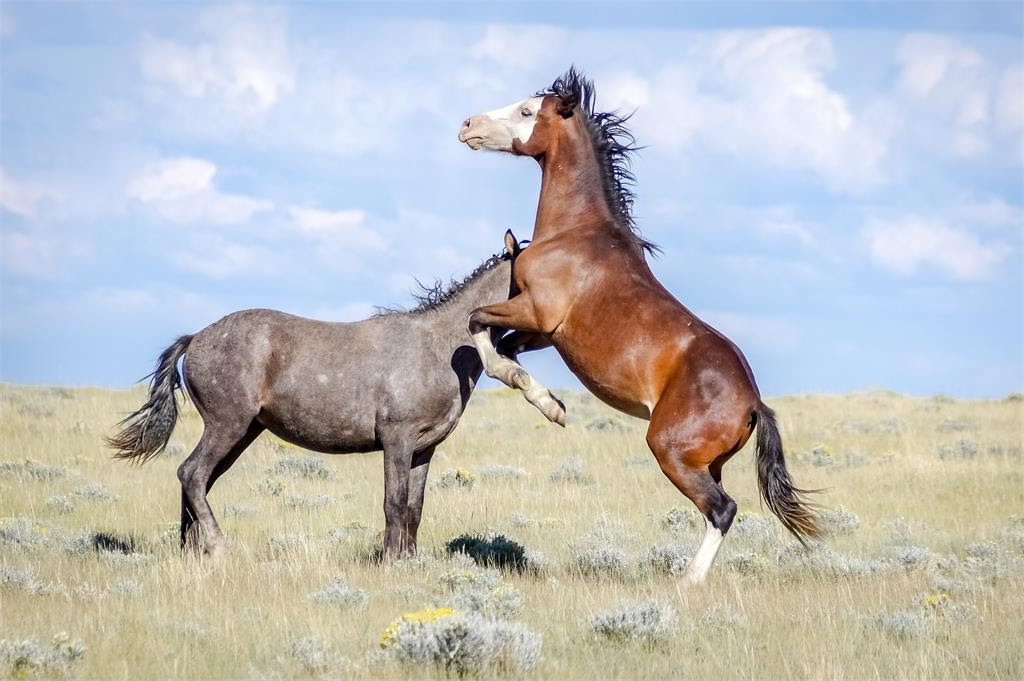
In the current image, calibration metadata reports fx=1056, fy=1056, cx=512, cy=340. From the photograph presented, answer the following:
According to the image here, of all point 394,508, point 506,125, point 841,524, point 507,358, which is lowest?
point 841,524

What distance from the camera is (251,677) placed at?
5.60 m

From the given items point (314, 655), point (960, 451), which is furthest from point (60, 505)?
point (960, 451)

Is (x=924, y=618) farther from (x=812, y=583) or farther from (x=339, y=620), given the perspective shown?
(x=339, y=620)

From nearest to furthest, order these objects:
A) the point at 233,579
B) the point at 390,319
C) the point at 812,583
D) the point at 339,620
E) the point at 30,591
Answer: the point at 339,620 < the point at 30,591 < the point at 233,579 < the point at 812,583 < the point at 390,319

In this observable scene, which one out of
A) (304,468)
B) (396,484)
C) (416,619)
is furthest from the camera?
(304,468)

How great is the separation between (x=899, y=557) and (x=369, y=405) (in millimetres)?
4855

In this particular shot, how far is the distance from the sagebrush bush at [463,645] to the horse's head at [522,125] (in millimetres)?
4477

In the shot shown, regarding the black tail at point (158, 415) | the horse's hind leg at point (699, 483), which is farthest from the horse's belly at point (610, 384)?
the black tail at point (158, 415)

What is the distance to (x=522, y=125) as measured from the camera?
895 cm

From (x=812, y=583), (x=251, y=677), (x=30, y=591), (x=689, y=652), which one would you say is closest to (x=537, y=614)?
(x=689, y=652)

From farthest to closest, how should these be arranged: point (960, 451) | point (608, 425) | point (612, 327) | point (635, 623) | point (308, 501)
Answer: point (608, 425) → point (960, 451) → point (308, 501) → point (612, 327) → point (635, 623)

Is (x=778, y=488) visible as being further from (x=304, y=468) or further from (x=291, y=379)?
(x=304, y=468)

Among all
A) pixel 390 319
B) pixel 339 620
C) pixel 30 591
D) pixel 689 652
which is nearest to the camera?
pixel 689 652

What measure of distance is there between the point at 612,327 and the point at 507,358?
107 centimetres
